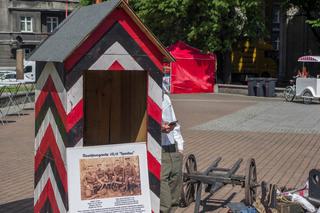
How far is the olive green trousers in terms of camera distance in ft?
21.3

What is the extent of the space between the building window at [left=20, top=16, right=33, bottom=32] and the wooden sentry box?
61.9 m

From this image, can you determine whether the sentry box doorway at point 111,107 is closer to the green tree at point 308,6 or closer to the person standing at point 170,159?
the person standing at point 170,159

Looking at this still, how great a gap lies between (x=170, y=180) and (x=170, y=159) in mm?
291

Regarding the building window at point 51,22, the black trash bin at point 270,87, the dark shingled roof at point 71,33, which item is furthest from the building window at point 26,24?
the dark shingled roof at point 71,33

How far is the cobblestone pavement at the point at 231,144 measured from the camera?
884 centimetres

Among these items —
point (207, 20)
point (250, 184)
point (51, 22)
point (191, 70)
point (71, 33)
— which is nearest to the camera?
point (71, 33)

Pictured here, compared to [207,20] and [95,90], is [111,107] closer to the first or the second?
[95,90]

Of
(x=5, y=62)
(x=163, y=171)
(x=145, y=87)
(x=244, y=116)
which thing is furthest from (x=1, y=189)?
(x=5, y=62)

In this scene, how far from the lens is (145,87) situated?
5109mm

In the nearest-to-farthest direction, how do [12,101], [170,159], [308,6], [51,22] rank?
[170,159], [12,101], [308,6], [51,22]

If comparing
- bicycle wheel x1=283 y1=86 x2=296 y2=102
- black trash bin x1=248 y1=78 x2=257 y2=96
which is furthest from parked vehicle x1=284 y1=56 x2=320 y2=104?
black trash bin x1=248 y1=78 x2=257 y2=96

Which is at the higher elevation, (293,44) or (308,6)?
(308,6)

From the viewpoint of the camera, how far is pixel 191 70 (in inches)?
1321

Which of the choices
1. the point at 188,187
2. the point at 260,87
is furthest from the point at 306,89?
the point at 188,187
